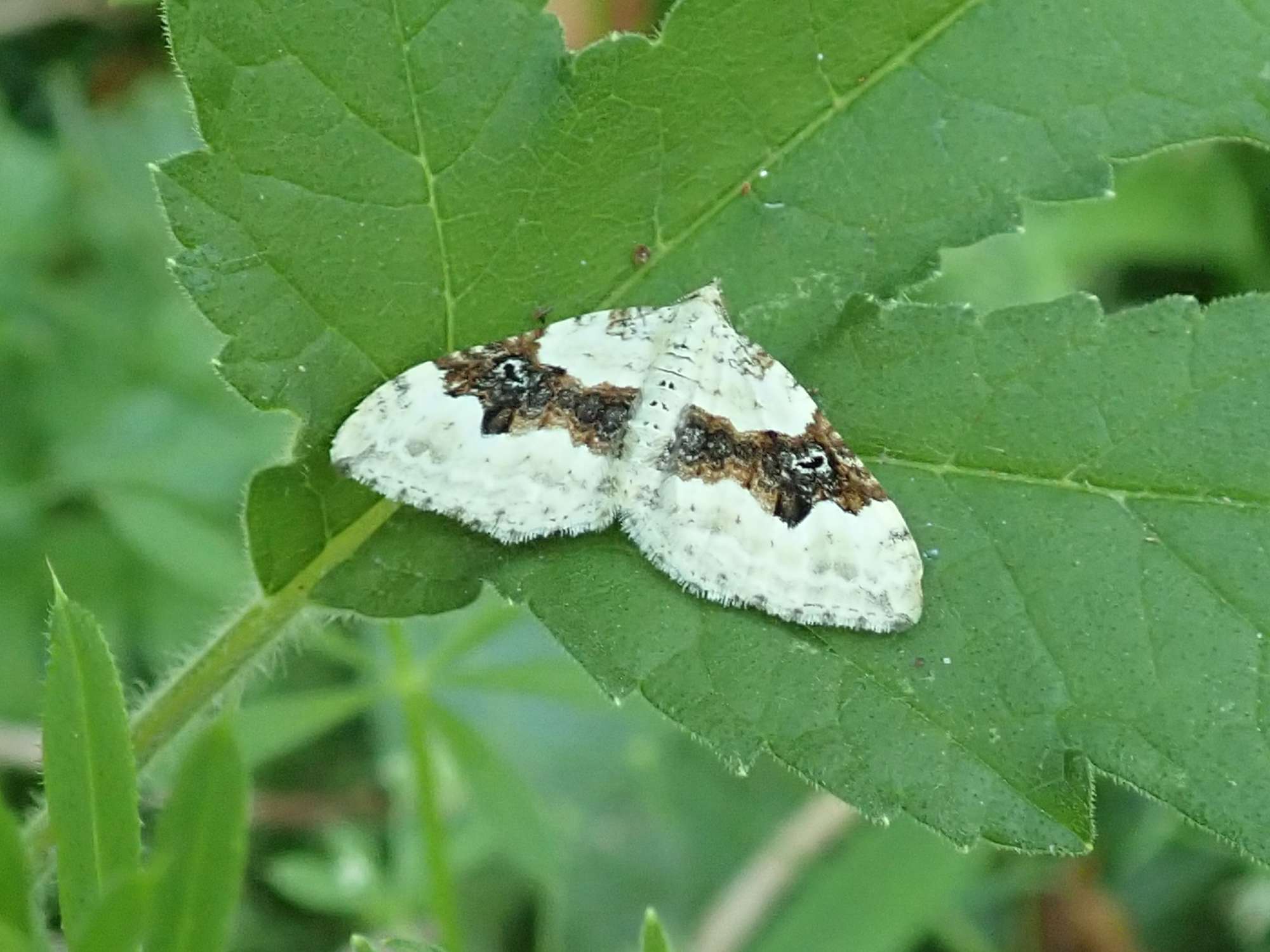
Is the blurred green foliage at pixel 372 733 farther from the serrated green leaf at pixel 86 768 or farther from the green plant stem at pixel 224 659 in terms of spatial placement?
the serrated green leaf at pixel 86 768

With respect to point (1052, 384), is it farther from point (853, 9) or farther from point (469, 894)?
point (469, 894)

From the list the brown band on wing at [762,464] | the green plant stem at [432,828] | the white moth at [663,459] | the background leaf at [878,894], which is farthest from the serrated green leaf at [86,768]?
the background leaf at [878,894]

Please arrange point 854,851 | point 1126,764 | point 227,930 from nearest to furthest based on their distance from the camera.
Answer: point 227,930 → point 1126,764 → point 854,851

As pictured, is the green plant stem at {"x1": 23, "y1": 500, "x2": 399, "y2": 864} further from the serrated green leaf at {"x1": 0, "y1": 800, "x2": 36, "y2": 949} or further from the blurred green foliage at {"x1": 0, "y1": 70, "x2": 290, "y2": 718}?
the blurred green foliage at {"x1": 0, "y1": 70, "x2": 290, "y2": 718}

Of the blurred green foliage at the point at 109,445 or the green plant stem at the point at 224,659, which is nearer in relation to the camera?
the green plant stem at the point at 224,659

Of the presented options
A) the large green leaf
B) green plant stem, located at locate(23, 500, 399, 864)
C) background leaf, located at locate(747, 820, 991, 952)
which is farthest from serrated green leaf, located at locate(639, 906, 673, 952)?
background leaf, located at locate(747, 820, 991, 952)

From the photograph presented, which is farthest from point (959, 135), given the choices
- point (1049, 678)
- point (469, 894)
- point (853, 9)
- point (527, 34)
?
point (469, 894)

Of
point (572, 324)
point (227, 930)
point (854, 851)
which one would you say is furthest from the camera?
point (854, 851)
